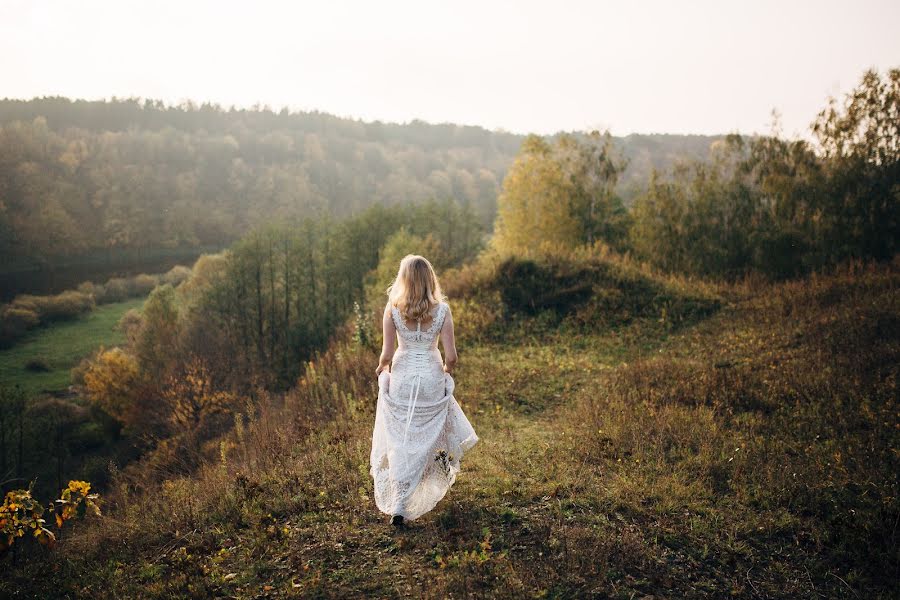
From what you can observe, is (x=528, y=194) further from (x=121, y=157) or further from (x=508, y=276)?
(x=121, y=157)

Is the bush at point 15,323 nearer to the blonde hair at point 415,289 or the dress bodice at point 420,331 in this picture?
the dress bodice at point 420,331

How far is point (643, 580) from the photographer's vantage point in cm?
443

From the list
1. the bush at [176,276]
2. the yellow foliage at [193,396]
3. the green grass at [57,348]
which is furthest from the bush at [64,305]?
the yellow foliage at [193,396]

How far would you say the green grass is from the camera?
1462 inches

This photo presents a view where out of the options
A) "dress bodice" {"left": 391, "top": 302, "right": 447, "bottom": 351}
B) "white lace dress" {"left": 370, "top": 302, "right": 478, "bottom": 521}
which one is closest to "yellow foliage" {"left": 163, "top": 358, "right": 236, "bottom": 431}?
"white lace dress" {"left": 370, "top": 302, "right": 478, "bottom": 521}

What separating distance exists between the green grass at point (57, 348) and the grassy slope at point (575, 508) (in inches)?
1422

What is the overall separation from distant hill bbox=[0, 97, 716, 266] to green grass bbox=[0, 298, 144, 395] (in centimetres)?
1363

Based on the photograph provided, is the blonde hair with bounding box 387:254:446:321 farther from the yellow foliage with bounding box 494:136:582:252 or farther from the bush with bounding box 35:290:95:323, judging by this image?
the bush with bounding box 35:290:95:323

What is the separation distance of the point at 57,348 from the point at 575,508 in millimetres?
49217

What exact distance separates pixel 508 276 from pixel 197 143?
93.5 metres

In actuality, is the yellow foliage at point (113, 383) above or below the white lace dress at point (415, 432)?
below

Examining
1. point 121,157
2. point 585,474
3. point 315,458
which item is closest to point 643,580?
point 585,474

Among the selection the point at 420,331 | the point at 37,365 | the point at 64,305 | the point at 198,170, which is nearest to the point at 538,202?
the point at 420,331

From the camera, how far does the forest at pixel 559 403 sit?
15.9 feet
